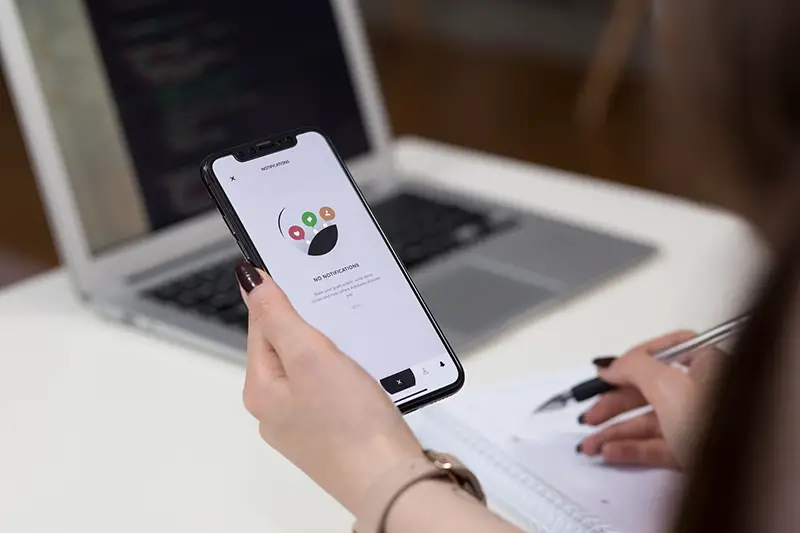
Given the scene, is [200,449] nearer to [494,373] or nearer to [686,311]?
[494,373]

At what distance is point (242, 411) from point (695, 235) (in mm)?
499

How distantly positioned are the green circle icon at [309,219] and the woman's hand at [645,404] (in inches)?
9.1

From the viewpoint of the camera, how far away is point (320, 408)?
0.49 meters

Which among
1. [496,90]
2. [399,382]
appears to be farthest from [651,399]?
[496,90]

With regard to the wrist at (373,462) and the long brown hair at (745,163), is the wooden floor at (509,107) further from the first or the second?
the long brown hair at (745,163)

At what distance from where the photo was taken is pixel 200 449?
0.68 m

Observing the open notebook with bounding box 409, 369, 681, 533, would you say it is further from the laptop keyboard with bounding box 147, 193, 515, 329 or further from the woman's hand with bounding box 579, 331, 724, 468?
the laptop keyboard with bounding box 147, 193, 515, 329

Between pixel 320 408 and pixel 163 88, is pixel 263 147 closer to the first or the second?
pixel 320 408

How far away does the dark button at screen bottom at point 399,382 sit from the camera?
588mm

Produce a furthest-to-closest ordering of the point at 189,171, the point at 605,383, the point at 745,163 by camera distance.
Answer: the point at 189,171, the point at 605,383, the point at 745,163

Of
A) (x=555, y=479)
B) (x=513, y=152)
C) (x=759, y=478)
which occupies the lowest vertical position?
(x=513, y=152)

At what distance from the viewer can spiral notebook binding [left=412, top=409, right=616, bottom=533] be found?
59 centimetres

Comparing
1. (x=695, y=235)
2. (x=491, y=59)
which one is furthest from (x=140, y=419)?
(x=491, y=59)

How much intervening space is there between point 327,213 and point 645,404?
251 millimetres
